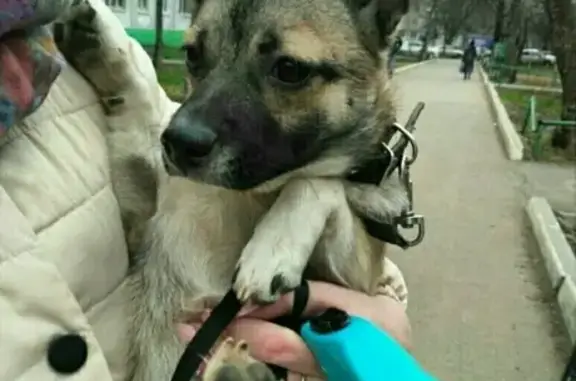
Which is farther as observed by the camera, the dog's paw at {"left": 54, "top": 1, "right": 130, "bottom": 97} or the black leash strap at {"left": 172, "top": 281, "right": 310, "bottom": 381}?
the dog's paw at {"left": 54, "top": 1, "right": 130, "bottom": 97}

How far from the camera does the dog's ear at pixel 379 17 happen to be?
7.47ft

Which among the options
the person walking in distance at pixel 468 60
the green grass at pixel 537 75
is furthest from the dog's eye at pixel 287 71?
the person walking in distance at pixel 468 60

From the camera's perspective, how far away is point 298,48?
2.06 meters

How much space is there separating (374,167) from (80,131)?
0.73 metres

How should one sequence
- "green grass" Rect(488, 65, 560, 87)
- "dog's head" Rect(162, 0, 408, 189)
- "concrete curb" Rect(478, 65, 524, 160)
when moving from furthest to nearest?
"green grass" Rect(488, 65, 560, 87), "concrete curb" Rect(478, 65, 524, 160), "dog's head" Rect(162, 0, 408, 189)

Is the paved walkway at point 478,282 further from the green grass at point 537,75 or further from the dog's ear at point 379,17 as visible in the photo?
the green grass at point 537,75

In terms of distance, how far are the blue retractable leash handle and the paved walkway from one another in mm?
897

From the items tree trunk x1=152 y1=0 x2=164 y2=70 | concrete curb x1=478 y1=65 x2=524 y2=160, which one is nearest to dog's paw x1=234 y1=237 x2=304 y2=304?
tree trunk x1=152 y1=0 x2=164 y2=70

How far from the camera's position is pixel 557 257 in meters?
6.73

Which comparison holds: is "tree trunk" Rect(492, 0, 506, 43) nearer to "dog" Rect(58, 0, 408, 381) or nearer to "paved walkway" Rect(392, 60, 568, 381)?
"paved walkway" Rect(392, 60, 568, 381)

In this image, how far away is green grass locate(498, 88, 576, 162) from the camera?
13.2m

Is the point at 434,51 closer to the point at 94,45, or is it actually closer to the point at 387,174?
the point at 387,174

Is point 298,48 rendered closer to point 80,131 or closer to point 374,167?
point 374,167

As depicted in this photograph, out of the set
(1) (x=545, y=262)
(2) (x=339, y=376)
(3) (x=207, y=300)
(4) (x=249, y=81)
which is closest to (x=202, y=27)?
(4) (x=249, y=81)
